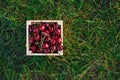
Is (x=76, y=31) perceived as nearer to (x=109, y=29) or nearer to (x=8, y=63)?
(x=109, y=29)

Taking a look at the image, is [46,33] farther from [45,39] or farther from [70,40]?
[70,40]

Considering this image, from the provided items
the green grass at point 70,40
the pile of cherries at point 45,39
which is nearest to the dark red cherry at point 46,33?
the pile of cherries at point 45,39

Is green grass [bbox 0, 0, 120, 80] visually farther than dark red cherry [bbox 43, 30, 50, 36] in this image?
Yes

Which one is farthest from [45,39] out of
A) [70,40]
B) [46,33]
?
[70,40]

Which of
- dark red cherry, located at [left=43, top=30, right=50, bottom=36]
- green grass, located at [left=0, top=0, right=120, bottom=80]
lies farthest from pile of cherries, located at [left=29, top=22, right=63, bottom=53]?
green grass, located at [left=0, top=0, right=120, bottom=80]

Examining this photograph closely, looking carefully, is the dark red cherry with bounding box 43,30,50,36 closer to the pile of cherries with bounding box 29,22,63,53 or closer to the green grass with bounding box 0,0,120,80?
the pile of cherries with bounding box 29,22,63,53

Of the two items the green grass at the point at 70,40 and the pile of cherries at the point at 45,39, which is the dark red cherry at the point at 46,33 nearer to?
the pile of cherries at the point at 45,39

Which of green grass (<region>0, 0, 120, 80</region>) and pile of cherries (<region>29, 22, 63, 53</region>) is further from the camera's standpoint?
green grass (<region>0, 0, 120, 80</region>)
